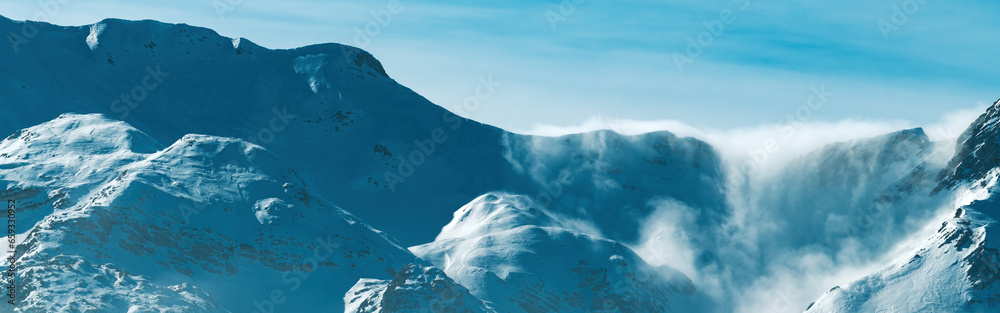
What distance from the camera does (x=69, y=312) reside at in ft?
655

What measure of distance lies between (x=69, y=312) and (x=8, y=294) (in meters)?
8.49

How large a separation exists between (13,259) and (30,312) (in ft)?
26.4

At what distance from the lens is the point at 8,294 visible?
19862cm

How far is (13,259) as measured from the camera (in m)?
196

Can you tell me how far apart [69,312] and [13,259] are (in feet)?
35.1

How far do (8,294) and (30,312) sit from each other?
3942 mm

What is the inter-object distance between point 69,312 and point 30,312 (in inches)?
201
